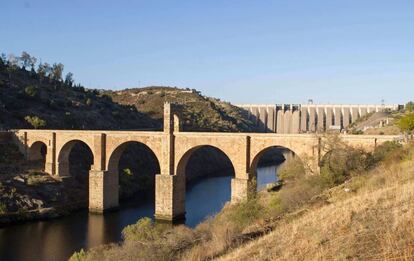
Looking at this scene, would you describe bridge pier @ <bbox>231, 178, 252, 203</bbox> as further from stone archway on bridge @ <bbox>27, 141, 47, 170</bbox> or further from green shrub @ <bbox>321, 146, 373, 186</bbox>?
stone archway on bridge @ <bbox>27, 141, 47, 170</bbox>

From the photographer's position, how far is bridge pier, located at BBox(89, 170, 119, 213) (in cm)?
3021

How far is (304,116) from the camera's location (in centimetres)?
7938

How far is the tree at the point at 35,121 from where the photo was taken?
42122 millimetres

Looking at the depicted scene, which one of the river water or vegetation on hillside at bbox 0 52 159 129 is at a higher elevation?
vegetation on hillside at bbox 0 52 159 129

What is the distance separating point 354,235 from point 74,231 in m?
22.0

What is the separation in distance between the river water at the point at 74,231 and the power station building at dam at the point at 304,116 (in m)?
45.3

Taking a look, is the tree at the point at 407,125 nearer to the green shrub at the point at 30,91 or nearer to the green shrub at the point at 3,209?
the green shrub at the point at 3,209

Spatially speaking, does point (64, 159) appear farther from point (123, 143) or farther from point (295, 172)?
point (295, 172)

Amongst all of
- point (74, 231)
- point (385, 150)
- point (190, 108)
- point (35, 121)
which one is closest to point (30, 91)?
point (35, 121)

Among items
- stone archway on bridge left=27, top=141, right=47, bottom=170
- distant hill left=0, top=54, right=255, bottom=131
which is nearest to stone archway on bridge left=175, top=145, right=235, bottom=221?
distant hill left=0, top=54, right=255, bottom=131

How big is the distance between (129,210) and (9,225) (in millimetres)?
8039

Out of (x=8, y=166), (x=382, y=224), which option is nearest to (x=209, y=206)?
(x=8, y=166)

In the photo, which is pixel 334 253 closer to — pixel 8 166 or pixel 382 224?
pixel 382 224

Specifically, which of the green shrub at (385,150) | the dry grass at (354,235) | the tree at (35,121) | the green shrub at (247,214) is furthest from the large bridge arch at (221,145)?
the tree at (35,121)
